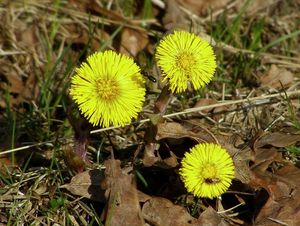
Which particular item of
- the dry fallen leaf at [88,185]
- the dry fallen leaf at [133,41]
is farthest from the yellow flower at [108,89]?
the dry fallen leaf at [133,41]

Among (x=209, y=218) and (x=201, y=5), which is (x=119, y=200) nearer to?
(x=209, y=218)

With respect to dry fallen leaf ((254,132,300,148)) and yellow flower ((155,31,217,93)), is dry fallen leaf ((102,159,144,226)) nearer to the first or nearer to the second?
yellow flower ((155,31,217,93))

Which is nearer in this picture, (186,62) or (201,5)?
(186,62)

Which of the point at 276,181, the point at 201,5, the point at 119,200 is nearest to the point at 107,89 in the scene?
the point at 119,200

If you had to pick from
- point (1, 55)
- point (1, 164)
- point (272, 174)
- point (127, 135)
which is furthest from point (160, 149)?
point (1, 55)

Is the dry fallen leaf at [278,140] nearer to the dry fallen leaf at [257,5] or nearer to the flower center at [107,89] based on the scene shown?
the flower center at [107,89]

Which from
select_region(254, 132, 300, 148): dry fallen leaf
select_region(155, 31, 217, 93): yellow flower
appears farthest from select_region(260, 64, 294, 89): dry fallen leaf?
select_region(155, 31, 217, 93): yellow flower

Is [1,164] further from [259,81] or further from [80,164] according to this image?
[259,81]
